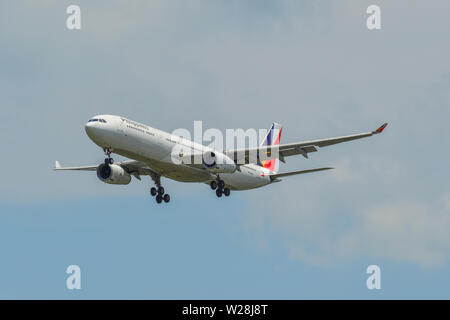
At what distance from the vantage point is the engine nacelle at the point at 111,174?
72.1 m

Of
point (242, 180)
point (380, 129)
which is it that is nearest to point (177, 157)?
point (242, 180)

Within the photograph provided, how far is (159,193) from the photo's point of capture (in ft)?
245

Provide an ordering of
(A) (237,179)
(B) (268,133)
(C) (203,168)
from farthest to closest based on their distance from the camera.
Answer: (B) (268,133)
(A) (237,179)
(C) (203,168)

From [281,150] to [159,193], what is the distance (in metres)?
11.4

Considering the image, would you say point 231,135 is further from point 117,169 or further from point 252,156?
point 117,169

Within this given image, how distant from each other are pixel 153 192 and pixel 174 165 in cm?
702

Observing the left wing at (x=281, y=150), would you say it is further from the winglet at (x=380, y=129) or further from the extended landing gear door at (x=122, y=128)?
the extended landing gear door at (x=122, y=128)

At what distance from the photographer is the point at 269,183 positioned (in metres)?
78.8

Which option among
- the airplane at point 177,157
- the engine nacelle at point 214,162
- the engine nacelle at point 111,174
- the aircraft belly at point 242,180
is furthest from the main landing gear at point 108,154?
the aircraft belly at point 242,180

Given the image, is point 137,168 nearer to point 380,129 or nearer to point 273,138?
point 273,138

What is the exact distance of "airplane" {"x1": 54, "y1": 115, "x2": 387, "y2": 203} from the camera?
214 ft

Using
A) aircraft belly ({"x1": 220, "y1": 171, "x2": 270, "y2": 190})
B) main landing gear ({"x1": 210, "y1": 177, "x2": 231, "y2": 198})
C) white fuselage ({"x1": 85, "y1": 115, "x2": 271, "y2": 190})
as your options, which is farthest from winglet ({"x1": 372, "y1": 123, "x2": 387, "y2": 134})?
aircraft belly ({"x1": 220, "y1": 171, "x2": 270, "y2": 190})
